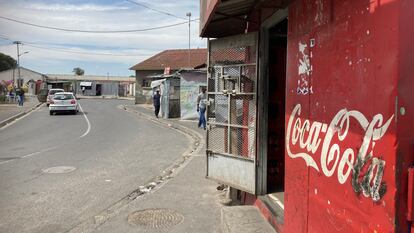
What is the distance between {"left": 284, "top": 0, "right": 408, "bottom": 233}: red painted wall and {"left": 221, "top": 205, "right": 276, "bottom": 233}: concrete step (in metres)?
1.16

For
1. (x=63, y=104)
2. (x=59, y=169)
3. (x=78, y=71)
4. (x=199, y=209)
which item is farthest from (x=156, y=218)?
(x=78, y=71)

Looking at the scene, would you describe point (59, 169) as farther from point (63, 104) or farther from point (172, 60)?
point (172, 60)

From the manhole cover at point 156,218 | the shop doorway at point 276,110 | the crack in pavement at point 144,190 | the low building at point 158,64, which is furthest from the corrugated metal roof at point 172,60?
the manhole cover at point 156,218

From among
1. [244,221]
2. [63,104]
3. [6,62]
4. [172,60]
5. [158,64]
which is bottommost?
[244,221]

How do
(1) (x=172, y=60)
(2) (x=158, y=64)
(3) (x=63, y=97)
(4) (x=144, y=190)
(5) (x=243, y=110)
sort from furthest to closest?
(2) (x=158, y=64) → (1) (x=172, y=60) → (3) (x=63, y=97) → (4) (x=144, y=190) → (5) (x=243, y=110)

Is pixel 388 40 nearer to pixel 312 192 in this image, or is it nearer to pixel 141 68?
pixel 312 192

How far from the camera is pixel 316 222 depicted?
3500 millimetres

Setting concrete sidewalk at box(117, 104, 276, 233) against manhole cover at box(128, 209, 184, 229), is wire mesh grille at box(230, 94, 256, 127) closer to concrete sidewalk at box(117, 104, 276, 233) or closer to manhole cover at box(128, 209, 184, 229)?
concrete sidewalk at box(117, 104, 276, 233)

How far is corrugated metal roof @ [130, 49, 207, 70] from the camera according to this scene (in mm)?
52378

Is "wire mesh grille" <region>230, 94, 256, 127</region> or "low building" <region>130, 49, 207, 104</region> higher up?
"low building" <region>130, 49, 207, 104</region>

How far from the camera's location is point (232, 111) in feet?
22.3

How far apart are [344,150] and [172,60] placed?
53.2 m

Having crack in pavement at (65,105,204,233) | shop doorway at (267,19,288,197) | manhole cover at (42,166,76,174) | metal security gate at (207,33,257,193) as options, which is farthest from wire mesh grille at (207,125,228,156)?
manhole cover at (42,166,76,174)

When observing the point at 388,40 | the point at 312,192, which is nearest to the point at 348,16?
the point at 388,40
